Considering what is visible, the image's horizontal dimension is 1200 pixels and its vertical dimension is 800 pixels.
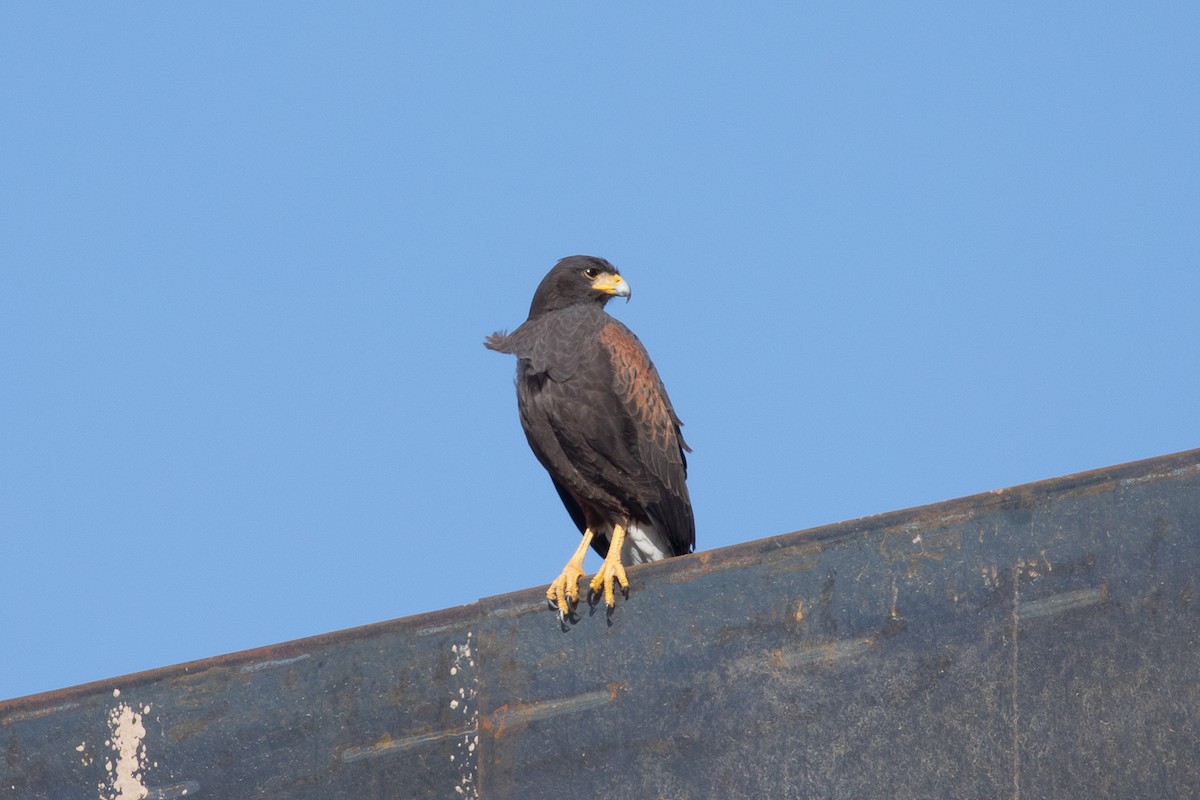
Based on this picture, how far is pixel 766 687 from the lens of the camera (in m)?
4.58

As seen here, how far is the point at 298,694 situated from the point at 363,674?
0.23 m

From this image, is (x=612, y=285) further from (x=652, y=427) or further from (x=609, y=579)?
(x=609, y=579)

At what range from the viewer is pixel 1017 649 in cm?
434

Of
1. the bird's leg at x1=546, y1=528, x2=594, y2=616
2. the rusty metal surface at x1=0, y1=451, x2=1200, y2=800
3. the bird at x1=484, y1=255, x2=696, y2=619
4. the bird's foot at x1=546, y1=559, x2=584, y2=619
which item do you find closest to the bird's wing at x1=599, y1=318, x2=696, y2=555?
the bird at x1=484, y1=255, x2=696, y2=619

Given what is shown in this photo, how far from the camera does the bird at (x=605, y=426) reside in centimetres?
718

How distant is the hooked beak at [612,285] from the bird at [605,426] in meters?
0.44

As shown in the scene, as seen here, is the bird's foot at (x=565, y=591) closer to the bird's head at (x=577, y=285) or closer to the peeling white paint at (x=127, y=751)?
the peeling white paint at (x=127, y=751)

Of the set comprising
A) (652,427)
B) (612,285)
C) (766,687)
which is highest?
(612,285)

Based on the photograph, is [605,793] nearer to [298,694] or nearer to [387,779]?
[387,779]

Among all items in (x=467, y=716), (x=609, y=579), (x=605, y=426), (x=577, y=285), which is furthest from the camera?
(x=577, y=285)

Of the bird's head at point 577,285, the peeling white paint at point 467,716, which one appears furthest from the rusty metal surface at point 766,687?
the bird's head at point 577,285

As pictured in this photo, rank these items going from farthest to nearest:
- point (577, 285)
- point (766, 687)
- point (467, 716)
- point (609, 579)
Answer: point (577, 285) < point (609, 579) < point (467, 716) < point (766, 687)

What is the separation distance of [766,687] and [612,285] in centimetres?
382

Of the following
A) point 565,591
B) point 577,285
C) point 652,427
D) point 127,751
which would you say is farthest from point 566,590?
point 577,285
